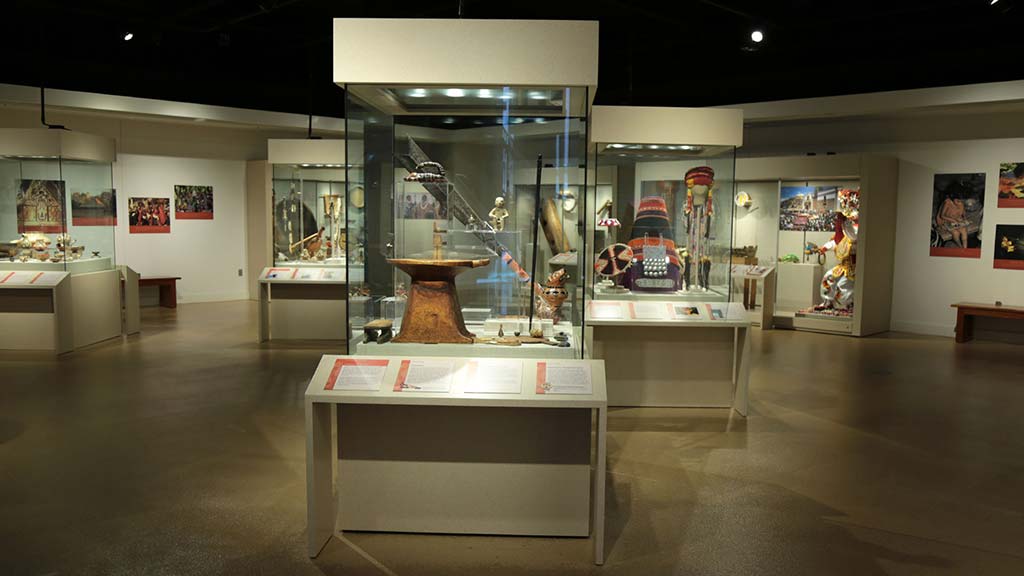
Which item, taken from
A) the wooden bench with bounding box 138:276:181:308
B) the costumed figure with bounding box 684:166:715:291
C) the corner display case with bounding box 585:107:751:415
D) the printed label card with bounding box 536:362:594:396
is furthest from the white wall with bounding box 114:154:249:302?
the printed label card with bounding box 536:362:594:396

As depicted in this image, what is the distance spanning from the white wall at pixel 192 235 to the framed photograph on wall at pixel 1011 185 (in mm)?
12305

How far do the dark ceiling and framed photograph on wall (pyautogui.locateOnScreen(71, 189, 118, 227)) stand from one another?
1738mm

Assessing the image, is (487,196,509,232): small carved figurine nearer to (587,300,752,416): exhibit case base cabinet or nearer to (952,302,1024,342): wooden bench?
(587,300,752,416): exhibit case base cabinet

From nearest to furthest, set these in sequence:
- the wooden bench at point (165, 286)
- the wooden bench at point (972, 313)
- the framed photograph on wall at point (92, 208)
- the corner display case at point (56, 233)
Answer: the corner display case at point (56, 233), the framed photograph on wall at point (92, 208), the wooden bench at point (972, 313), the wooden bench at point (165, 286)

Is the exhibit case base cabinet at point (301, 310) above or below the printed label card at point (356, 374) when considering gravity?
below

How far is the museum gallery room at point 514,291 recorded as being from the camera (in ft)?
12.5

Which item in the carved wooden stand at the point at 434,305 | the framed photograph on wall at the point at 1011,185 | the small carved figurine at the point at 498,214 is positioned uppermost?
the framed photograph on wall at the point at 1011,185

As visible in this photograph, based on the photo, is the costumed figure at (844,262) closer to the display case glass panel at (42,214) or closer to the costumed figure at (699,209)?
the costumed figure at (699,209)

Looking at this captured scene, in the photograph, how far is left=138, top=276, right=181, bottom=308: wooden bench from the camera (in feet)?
42.1

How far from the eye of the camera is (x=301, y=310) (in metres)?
9.87

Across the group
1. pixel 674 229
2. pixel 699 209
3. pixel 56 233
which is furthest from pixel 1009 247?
pixel 56 233

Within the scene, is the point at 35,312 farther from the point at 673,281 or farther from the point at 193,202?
the point at 673,281

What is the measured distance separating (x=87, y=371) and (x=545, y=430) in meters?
5.91

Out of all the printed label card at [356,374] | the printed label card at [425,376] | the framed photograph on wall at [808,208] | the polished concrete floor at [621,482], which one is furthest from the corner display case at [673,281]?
the framed photograph on wall at [808,208]
